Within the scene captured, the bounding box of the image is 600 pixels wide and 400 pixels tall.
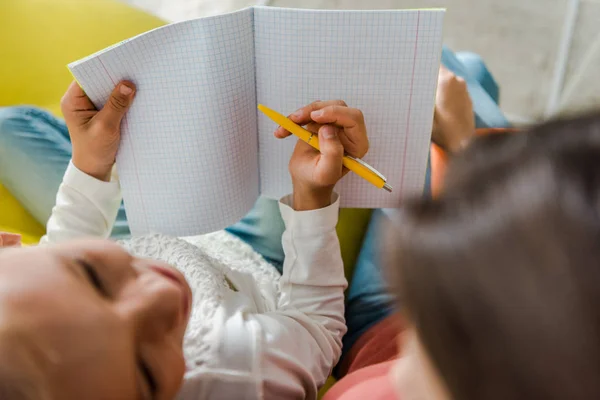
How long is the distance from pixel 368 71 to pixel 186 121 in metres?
0.22

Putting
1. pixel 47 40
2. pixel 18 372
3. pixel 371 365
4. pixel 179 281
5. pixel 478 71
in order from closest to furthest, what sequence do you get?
pixel 18 372 < pixel 179 281 < pixel 371 365 < pixel 47 40 < pixel 478 71

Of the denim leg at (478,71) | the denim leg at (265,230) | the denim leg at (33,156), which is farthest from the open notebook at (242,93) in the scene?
the denim leg at (478,71)

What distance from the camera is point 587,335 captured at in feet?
0.71

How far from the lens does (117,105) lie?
573mm

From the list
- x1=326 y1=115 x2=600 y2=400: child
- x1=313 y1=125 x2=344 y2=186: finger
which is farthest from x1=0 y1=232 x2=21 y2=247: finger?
x1=326 y1=115 x2=600 y2=400: child

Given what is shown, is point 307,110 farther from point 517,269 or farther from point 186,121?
point 517,269

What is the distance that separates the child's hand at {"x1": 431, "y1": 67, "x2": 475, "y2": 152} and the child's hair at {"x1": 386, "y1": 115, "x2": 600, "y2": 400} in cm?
53

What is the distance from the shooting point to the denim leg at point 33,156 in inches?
30.3

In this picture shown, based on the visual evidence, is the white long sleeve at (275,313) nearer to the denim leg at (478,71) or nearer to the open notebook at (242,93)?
the open notebook at (242,93)

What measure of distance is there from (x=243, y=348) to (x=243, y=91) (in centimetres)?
29

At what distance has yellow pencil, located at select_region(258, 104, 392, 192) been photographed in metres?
0.57

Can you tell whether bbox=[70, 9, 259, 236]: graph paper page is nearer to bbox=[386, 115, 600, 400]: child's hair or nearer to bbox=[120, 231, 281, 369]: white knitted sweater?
bbox=[120, 231, 281, 369]: white knitted sweater

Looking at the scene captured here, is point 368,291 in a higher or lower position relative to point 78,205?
lower

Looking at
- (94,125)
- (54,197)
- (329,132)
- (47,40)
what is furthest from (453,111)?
(47,40)
